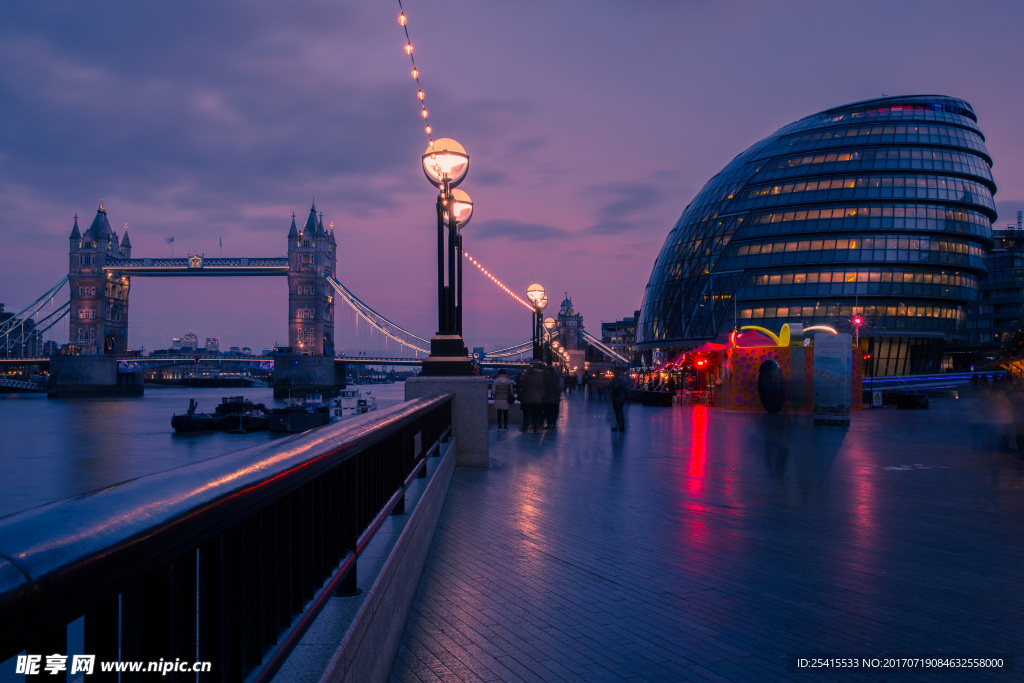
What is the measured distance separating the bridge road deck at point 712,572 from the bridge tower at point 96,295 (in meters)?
125

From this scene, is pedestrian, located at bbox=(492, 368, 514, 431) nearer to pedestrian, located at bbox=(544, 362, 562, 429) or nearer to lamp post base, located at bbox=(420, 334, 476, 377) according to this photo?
pedestrian, located at bbox=(544, 362, 562, 429)

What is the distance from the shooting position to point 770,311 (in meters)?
67.2

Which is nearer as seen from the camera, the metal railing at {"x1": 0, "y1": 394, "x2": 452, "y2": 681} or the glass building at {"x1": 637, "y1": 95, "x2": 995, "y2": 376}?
the metal railing at {"x1": 0, "y1": 394, "x2": 452, "y2": 681}

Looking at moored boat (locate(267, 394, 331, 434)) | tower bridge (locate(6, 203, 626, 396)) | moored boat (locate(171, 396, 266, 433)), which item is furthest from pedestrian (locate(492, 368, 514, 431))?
tower bridge (locate(6, 203, 626, 396))

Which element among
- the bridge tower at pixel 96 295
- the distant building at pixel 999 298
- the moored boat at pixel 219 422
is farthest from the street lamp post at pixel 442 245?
the bridge tower at pixel 96 295

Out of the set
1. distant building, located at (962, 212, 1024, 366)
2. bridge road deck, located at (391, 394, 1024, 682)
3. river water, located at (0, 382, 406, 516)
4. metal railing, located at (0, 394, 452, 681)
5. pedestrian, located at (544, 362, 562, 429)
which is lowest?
river water, located at (0, 382, 406, 516)

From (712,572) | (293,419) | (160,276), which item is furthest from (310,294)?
(712,572)

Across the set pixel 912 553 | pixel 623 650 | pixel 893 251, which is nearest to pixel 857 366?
pixel 912 553

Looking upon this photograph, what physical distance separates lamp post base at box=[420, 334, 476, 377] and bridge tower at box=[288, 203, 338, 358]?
4235 inches

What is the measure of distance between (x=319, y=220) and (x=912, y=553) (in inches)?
5254

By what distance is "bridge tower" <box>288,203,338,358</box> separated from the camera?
121m

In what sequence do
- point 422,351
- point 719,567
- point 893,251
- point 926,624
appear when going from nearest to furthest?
1. point 926,624
2. point 719,567
3. point 893,251
4. point 422,351

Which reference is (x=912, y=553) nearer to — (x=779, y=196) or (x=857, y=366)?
(x=857, y=366)

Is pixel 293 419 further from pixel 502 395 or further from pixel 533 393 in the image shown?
pixel 533 393
